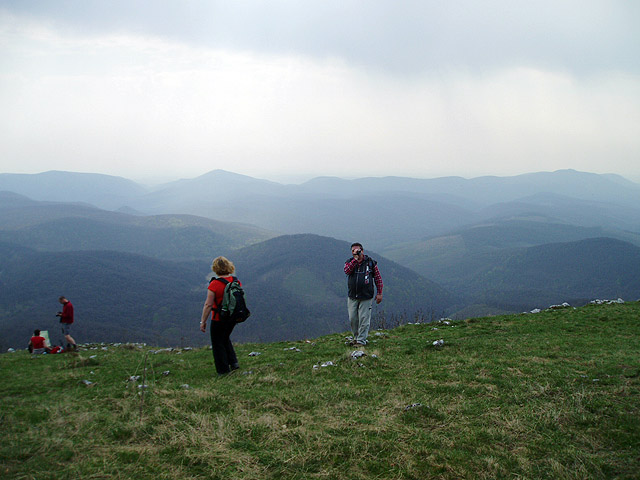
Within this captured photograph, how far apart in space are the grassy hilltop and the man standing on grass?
1.27 metres

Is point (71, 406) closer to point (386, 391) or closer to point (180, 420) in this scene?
point (180, 420)

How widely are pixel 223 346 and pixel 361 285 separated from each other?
4539 millimetres

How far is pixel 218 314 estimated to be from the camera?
389 inches

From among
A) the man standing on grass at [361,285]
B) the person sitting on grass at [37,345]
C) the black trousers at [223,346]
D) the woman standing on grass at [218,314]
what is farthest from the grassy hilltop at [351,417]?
the person sitting on grass at [37,345]

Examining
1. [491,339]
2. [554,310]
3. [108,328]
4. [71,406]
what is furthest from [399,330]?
[108,328]

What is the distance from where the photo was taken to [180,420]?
22.4 ft

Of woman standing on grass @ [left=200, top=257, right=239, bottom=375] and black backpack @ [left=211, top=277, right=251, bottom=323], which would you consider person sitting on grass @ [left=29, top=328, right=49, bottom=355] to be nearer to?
woman standing on grass @ [left=200, top=257, right=239, bottom=375]

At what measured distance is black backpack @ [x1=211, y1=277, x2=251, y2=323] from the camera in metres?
9.79

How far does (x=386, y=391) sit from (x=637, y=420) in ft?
13.6

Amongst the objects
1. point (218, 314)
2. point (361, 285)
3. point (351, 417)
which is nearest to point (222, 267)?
point (218, 314)

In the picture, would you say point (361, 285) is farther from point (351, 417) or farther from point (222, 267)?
point (351, 417)

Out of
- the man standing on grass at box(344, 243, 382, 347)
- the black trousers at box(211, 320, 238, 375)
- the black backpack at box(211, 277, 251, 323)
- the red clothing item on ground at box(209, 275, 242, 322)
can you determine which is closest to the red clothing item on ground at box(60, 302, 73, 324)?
the black trousers at box(211, 320, 238, 375)

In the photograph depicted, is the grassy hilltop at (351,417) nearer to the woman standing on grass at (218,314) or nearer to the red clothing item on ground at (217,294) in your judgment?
the woman standing on grass at (218,314)

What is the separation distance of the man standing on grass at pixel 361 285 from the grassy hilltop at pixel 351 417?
1.27 meters
